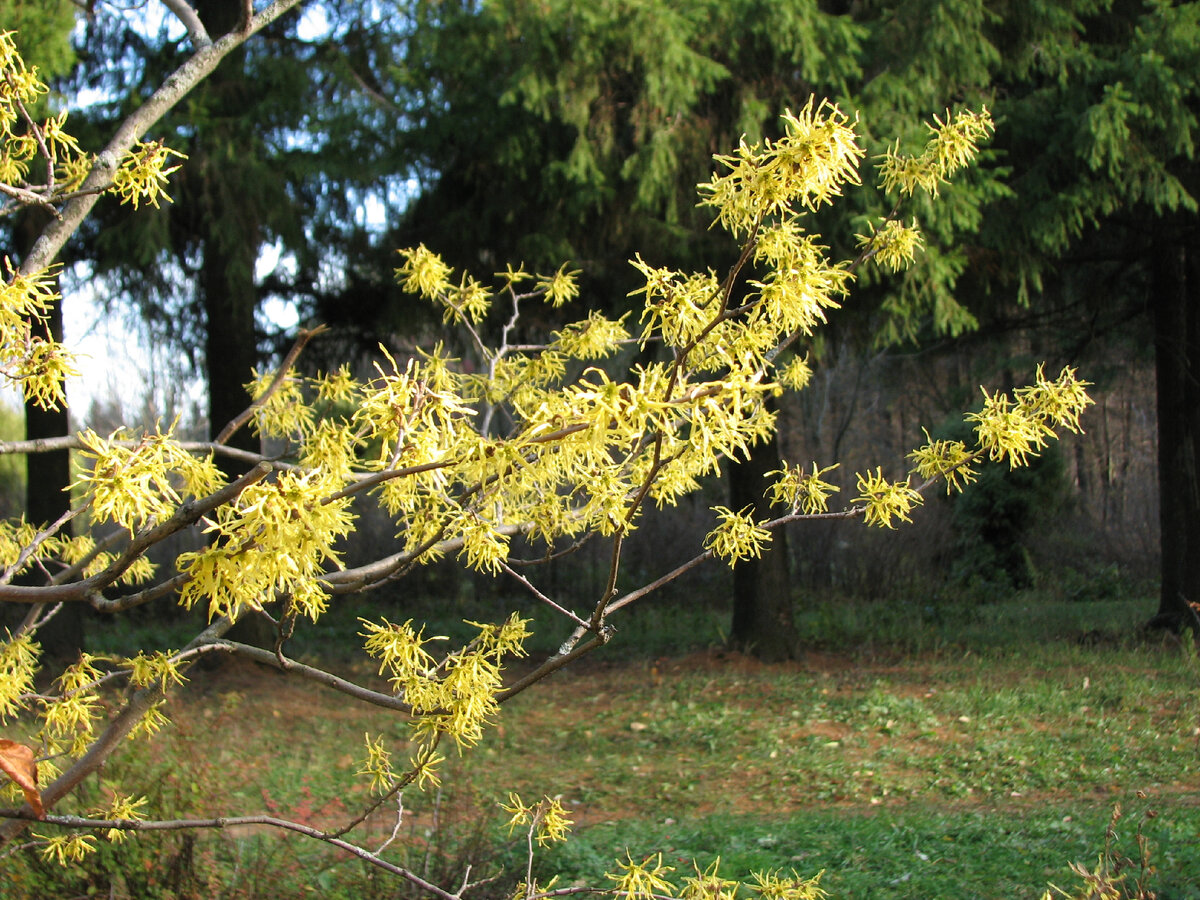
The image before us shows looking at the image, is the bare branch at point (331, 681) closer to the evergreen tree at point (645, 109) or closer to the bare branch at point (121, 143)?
the bare branch at point (121, 143)

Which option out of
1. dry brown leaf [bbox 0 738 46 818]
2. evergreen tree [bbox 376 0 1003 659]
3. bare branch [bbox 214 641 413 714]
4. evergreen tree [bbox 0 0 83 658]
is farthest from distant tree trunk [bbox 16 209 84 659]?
dry brown leaf [bbox 0 738 46 818]

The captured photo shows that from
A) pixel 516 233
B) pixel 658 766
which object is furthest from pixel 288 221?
pixel 658 766

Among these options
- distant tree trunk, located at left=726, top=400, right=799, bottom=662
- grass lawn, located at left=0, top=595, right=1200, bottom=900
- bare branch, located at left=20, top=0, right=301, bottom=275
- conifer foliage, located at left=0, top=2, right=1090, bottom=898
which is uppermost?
bare branch, located at left=20, top=0, right=301, bottom=275

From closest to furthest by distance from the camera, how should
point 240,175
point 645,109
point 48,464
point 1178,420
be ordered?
point 645,109, point 240,175, point 48,464, point 1178,420

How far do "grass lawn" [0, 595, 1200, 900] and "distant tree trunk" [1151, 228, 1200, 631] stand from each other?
874mm

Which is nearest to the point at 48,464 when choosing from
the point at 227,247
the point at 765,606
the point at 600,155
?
the point at 227,247

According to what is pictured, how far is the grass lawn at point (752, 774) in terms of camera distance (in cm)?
381

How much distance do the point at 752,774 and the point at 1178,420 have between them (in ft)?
18.8

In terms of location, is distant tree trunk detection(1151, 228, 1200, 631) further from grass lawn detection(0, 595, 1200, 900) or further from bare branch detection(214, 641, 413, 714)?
bare branch detection(214, 641, 413, 714)

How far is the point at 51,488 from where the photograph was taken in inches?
339

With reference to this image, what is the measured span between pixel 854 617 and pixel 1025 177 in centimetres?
574

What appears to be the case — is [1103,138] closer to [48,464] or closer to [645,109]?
[645,109]

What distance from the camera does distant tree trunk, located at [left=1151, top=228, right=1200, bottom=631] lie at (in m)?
8.97

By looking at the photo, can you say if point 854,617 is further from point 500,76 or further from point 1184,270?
point 500,76
